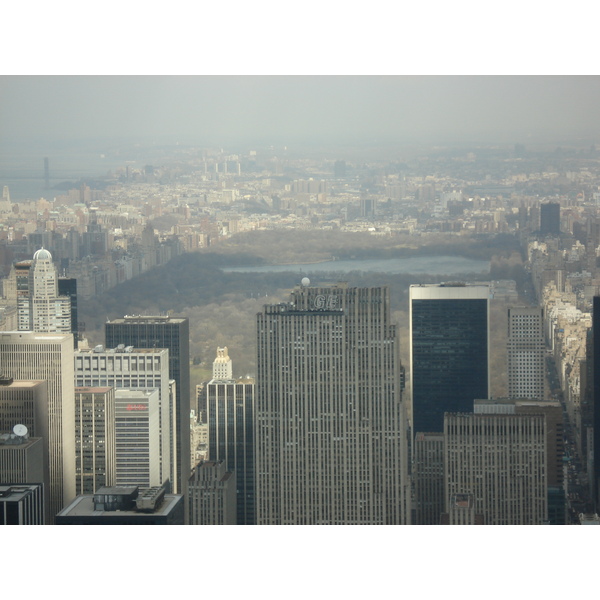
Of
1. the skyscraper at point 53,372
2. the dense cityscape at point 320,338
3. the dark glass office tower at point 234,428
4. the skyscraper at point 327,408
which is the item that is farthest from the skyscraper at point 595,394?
the skyscraper at point 53,372

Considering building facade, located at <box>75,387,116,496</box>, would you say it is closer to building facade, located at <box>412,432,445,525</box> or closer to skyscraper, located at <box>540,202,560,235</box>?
building facade, located at <box>412,432,445,525</box>

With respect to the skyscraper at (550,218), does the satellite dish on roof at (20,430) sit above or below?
below

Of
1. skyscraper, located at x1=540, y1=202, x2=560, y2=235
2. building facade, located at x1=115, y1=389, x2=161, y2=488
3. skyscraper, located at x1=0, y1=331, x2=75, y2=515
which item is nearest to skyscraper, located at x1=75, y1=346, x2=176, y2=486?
building facade, located at x1=115, y1=389, x2=161, y2=488

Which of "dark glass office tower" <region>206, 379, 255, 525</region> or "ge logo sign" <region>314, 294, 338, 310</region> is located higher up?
"ge logo sign" <region>314, 294, 338, 310</region>

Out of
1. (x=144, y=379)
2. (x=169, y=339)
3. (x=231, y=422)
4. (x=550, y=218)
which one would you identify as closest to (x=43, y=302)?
(x=169, y=339)

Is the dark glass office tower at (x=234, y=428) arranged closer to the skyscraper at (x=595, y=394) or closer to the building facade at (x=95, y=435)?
the building facade at (x=95, y=435)

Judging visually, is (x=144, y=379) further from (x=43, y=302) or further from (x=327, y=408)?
(x=327, y=408)
